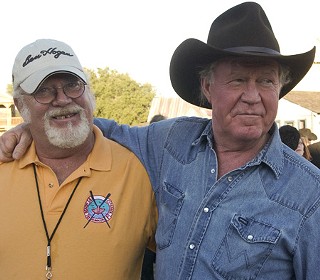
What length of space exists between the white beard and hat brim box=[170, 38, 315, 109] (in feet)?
2.00

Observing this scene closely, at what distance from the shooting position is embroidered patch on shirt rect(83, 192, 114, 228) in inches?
102

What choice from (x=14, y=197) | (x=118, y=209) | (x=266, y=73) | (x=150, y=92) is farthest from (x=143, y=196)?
(x=150, y=92)

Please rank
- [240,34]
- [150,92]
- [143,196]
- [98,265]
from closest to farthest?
[240,34] → [98,265] → [143,196] → [150,92]

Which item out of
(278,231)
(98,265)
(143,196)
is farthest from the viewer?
(143,196)

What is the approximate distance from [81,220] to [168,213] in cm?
48

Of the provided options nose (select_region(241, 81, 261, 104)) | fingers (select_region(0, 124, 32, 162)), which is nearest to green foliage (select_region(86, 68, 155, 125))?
fingers (select_region(0, 124, 32, 162))

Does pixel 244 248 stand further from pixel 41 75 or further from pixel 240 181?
pixel 41 75

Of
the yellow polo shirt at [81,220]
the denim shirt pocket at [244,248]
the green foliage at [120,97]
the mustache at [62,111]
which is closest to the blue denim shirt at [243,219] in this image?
the denim shirt pocket at [244,248]

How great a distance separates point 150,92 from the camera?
46.3 meters

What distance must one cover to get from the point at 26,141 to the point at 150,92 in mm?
43702

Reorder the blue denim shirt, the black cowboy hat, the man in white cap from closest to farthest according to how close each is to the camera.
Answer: the blue denim shirt
the black cowboy hat
the man in white cap

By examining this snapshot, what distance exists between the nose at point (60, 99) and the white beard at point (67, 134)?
42mm

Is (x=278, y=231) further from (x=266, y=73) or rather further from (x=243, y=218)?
(x=266, y=73)

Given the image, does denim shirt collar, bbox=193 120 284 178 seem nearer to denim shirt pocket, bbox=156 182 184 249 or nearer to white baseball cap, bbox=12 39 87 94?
denim shirt pocket, bbox=156 182 184 249
